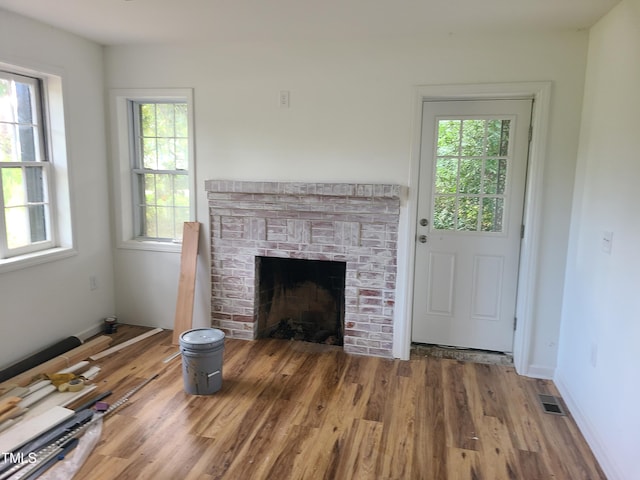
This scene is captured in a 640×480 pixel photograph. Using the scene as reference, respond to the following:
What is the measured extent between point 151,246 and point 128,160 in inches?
32.2

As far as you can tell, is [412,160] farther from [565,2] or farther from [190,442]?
[190,442]

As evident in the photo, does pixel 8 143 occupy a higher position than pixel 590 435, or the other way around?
pixel 8 143

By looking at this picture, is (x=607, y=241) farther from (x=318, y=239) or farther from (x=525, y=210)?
(x=318, y=239)

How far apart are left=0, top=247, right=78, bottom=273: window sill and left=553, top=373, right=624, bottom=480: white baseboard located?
386 cm

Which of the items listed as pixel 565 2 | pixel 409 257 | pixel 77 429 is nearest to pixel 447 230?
pixel 409 257

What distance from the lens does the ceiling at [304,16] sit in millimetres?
2572

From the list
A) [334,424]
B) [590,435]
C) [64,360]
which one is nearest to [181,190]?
[64,360]

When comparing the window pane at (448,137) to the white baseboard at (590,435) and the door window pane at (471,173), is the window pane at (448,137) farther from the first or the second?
the white baseboard at (590,435)

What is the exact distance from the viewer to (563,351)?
10.1 ft

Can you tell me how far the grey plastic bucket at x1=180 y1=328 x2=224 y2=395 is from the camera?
2.83 metres

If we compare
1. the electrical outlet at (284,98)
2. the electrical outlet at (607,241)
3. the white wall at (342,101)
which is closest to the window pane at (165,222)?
the white wall at (342,101)

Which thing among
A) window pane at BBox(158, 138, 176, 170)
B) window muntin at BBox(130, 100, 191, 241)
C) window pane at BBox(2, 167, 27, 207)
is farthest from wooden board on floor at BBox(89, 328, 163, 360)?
window pane at BBox(158, 138, 176, 170)

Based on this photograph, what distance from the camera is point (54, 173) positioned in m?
3.46

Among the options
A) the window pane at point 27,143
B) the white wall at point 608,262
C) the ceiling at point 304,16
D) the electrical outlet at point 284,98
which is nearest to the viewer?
the white wall at point 608,262
